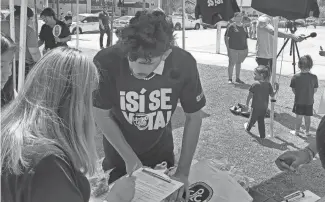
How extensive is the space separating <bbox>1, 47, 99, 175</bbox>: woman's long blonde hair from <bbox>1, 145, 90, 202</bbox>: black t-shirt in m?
0.03

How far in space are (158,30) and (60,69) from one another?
25.1 inches

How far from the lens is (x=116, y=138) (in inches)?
69.7

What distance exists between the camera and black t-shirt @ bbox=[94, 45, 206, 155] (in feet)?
5.77

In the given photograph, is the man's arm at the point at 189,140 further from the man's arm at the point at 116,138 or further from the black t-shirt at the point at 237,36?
the black t-shirt at the point at 237,36

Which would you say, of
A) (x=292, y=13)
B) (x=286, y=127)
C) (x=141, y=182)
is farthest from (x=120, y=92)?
(x=286, y=127)

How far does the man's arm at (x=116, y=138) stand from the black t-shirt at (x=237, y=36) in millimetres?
5829

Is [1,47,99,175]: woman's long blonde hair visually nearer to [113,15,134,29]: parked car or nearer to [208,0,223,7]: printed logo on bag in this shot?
[113,15,134,29]: parked car

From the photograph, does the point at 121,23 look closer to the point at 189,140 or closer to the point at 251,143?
the point at 251,143

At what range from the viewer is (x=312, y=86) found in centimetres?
469

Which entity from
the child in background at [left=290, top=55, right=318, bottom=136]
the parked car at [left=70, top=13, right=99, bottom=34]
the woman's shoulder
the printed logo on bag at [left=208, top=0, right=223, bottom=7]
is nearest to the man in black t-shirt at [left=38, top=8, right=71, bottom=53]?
the printed logo on bag at [left=208, top=0, right=223, bottom=7]

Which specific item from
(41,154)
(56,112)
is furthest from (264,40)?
(41,154)

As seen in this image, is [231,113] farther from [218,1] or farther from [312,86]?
[218,1]

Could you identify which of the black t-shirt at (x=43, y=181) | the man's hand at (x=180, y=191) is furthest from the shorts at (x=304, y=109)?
the black t-shirt at (x=43, y=181)

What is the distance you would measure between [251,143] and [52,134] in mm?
3848
